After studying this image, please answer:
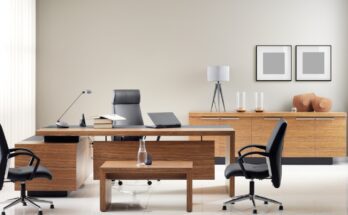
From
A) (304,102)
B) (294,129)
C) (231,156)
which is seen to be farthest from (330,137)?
(231,156)

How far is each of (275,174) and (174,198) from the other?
1430 millimetres

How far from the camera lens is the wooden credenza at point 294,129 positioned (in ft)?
33.4

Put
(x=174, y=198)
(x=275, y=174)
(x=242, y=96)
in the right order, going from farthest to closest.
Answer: (x=242, y=96) → (x=174, y=198) → (x=275, y=174)

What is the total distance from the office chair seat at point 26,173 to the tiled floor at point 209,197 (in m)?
0.37

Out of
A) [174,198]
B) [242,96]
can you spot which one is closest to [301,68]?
[242,96]

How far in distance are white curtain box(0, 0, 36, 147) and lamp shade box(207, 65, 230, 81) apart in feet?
9.44

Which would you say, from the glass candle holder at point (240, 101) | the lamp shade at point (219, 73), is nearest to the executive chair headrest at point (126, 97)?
the lamp shade at point (219, 73)

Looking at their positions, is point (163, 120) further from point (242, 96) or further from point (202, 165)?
point (242, 96)

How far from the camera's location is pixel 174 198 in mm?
7410

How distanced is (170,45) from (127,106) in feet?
6.97

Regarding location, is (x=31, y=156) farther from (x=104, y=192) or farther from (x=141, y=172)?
(x=141, y=172)

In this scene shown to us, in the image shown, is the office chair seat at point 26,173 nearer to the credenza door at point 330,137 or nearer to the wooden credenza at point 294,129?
the wooden credenza at point 294,129

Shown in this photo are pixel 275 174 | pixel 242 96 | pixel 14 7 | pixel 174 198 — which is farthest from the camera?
pixel 242 96

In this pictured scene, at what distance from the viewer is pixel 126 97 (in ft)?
29.3
